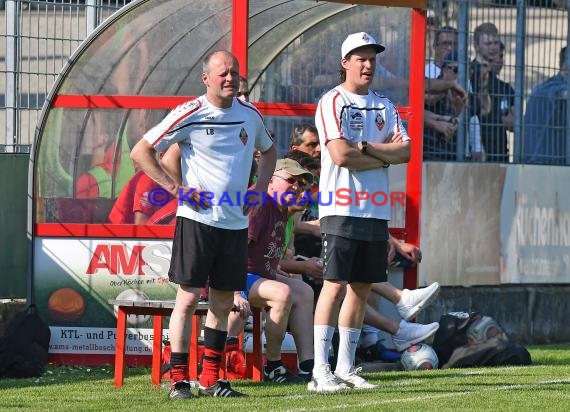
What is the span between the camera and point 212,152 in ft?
28.7

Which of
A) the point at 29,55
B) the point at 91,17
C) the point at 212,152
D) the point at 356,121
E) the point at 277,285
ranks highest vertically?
the point at 91,17

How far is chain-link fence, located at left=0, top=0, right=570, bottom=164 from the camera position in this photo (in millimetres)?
11938

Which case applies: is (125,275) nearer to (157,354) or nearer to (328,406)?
(157,354)

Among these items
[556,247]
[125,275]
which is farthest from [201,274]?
[556,247]

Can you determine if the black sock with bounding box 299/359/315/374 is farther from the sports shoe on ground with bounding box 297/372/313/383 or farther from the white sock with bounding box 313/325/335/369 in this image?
the white sock with bounding box 313/325/335/369

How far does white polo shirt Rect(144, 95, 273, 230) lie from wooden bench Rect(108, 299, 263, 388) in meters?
0.84

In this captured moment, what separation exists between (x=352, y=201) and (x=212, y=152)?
0.94m

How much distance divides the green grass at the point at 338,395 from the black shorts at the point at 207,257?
705 mm

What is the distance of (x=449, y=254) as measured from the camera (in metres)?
13.4

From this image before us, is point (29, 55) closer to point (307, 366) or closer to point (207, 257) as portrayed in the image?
point (307, 366)

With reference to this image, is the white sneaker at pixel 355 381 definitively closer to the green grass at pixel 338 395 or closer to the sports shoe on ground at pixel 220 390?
the green grass at pixel 338 395

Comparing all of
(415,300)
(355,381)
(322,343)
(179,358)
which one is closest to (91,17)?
(415,300)

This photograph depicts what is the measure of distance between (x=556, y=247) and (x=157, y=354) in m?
5.72

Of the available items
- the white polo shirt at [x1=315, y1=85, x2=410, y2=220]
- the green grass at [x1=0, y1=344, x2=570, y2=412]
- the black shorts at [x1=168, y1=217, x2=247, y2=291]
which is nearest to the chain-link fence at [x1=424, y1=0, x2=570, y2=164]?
the green grass at [x1=0, y1=344, x2=570, y2=412]
